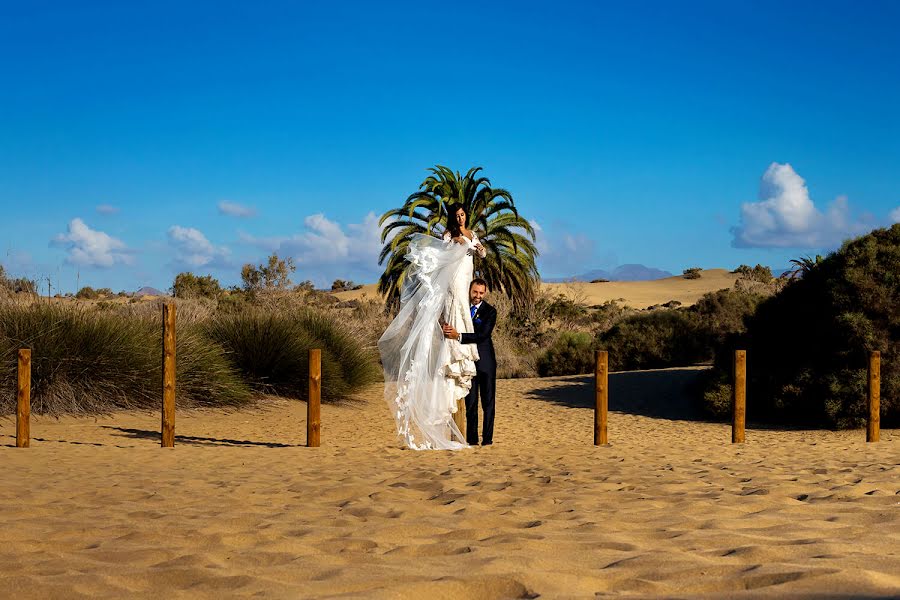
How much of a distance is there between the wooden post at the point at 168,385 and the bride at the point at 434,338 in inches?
115

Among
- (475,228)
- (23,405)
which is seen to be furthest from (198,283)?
(23,405)

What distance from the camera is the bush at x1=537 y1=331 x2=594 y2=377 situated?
22.8 metres

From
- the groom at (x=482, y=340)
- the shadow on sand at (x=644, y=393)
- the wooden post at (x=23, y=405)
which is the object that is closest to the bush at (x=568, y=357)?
the shadow on sand at (x=644, y=393)

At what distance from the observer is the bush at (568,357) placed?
74.8 ft

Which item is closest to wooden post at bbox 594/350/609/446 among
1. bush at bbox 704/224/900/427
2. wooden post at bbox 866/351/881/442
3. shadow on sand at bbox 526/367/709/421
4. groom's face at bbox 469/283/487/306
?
groom's face at bbox 469/283/487/306

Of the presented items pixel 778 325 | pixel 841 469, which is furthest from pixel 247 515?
pixel 778 325

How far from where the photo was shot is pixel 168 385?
10.6m

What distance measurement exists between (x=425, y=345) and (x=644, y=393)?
31.8 ft

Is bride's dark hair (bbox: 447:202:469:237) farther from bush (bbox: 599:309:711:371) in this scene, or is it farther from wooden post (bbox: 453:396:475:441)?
bush (bbox: 599:309:711:371)

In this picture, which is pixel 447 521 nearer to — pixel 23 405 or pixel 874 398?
pixel 23 405

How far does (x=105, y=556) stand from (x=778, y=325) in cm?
1442

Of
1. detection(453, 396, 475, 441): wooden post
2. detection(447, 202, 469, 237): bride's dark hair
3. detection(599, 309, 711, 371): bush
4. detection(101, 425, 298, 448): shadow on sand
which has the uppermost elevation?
detection(447, 202, 469, 237): bride's dark hair

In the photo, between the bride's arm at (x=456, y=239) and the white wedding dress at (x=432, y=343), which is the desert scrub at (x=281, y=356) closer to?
the white wedding dress at (x=432, y=343)

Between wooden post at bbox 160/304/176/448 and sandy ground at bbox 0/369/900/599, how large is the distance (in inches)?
17.9
